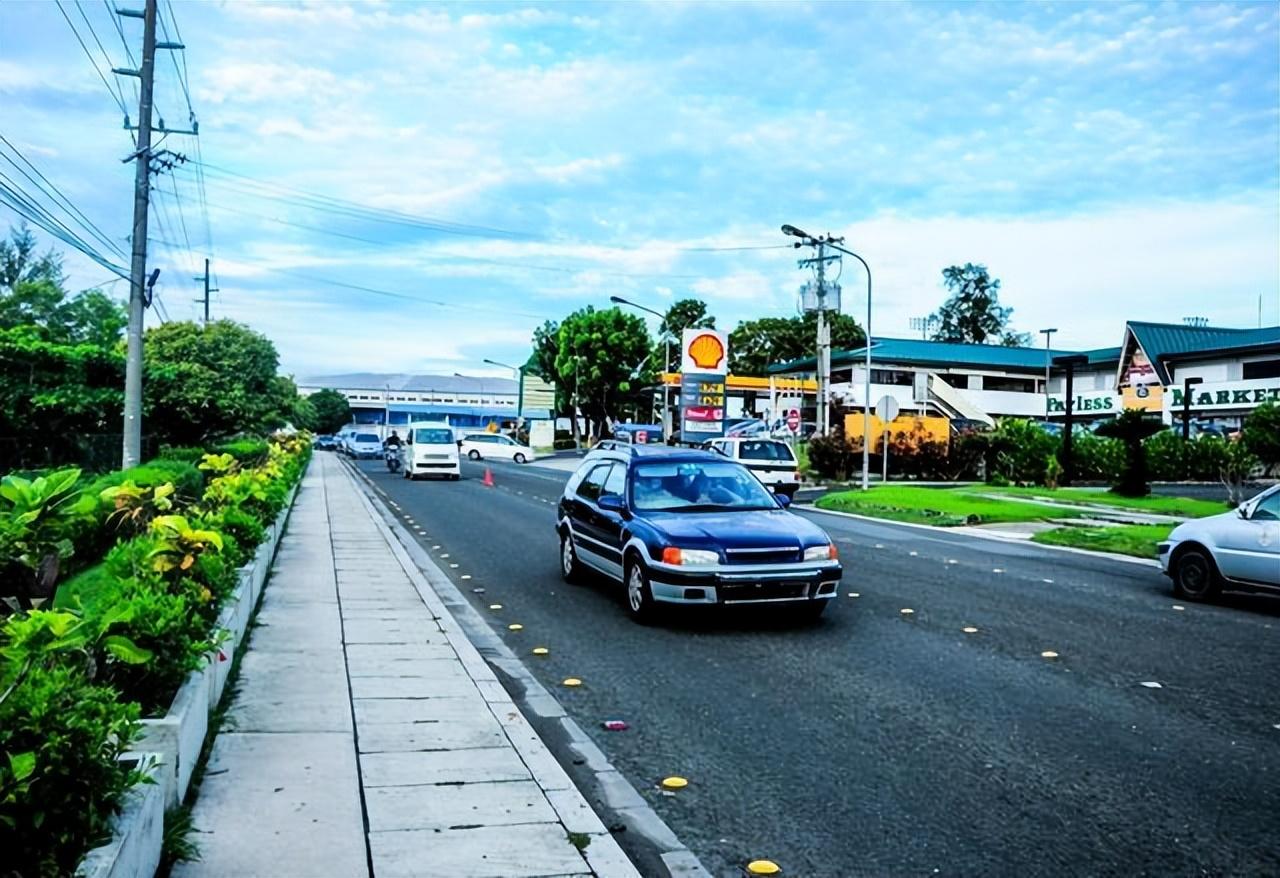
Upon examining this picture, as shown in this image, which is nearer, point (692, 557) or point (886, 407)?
point (692, 557)

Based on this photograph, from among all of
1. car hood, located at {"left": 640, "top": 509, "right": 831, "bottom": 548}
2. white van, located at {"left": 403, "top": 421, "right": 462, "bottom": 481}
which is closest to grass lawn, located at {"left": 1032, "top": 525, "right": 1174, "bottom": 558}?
car hood, located at {"left": 640, "top": 509, "right": 831, "bottom": 548}

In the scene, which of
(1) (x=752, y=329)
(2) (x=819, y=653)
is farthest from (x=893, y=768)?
(1) (x=752, y=329)

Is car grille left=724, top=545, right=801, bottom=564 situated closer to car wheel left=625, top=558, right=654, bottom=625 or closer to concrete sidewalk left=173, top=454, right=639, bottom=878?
car wheel left=625, top=558, right=654, bottom=625

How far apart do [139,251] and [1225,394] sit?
51.8 m

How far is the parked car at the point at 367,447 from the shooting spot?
63.2 metres

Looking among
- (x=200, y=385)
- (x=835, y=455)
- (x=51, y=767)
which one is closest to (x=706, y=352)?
(x=835, y=455)

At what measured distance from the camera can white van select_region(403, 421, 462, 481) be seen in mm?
37938

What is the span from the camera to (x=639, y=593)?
32.1ft

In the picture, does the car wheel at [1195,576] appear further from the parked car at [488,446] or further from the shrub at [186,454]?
the parked car at [488,446]

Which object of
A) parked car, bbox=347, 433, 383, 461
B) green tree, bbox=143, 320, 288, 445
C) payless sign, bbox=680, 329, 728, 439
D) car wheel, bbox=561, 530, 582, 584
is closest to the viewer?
car wheel, bbox=561, 530, 582, 584

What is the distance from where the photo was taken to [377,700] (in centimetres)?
675

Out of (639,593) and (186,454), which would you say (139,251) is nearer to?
(186,454)

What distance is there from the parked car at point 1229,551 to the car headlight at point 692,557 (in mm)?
5845

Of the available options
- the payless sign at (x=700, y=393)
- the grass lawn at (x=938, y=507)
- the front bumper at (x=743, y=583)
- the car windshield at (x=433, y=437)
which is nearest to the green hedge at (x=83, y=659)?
the front bumper at (x=743, y=583)
